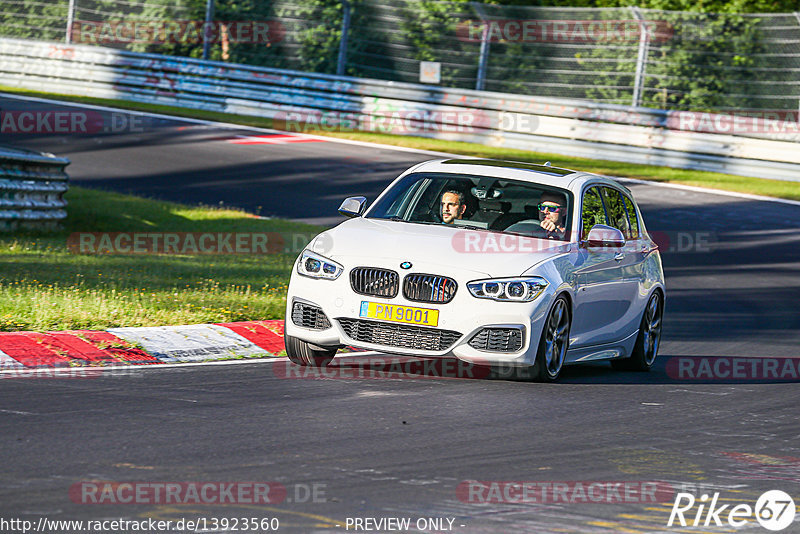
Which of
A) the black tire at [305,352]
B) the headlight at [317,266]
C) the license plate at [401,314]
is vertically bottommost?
the black tire at [305,352]

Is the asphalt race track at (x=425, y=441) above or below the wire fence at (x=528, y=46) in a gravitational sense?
below

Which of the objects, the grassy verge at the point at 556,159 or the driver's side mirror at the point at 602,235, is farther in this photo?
the grassy verge at the point at 556,159

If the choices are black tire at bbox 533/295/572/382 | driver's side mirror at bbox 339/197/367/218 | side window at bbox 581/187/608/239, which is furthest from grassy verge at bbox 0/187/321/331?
black tire at bbox 533/295/572/382

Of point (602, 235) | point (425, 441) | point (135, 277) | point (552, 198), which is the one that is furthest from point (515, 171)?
point (135, 277)

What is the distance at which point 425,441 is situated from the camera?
7207mm

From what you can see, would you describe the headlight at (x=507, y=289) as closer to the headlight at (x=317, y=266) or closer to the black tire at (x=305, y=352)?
the headlight at (x=317, y=266)

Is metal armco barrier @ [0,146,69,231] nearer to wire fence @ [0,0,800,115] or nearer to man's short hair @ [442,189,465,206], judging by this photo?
man's short hair @ [442,189,465,206]

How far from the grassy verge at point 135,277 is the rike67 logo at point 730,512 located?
560cm

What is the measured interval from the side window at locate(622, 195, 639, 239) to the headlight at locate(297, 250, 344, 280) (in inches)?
125

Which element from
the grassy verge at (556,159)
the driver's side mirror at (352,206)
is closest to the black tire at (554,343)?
the driver's side mirror at (352,206)

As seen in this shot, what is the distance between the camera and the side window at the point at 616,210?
11.1 metres

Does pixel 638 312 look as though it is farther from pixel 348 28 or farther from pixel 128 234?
pixel 348 28

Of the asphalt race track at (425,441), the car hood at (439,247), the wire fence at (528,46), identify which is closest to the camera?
the asphalt race track at (425,441)

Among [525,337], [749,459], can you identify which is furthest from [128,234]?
[749,459]
